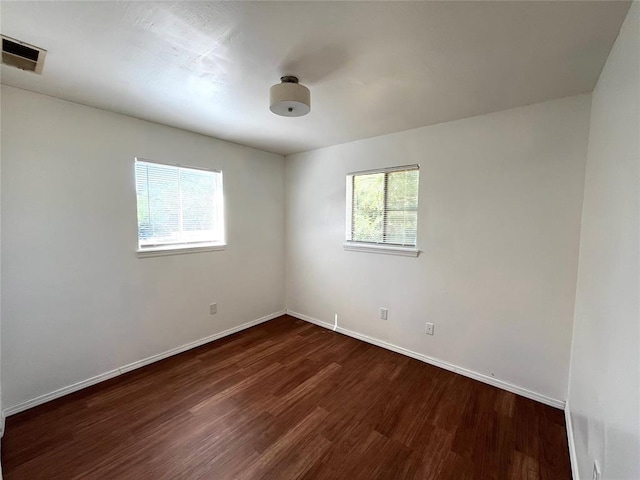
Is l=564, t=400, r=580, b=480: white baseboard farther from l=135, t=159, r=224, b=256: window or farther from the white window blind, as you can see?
l=135, t=159, r=224, b=256: window

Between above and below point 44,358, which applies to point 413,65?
above

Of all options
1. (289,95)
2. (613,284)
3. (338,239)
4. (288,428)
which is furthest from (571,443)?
(289,95)

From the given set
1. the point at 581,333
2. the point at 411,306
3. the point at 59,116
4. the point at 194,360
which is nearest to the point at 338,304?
the point at 411,306

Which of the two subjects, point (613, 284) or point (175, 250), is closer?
point (613, 284)

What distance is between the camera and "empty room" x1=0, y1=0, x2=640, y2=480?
1.23 m

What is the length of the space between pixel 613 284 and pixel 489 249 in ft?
3.88

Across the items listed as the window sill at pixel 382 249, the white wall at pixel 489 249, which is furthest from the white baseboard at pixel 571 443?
the window sill at pixel 382 249

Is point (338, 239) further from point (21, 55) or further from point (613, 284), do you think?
point (21, 55)

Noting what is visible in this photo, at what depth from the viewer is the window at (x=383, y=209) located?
109 inches

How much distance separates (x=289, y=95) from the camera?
5.29ft

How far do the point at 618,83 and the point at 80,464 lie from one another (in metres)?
3.50

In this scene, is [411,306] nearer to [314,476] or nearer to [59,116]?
[314,476]

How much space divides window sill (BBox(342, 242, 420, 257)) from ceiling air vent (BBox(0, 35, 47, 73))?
2813 millimetres

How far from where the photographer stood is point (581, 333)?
1.67m
